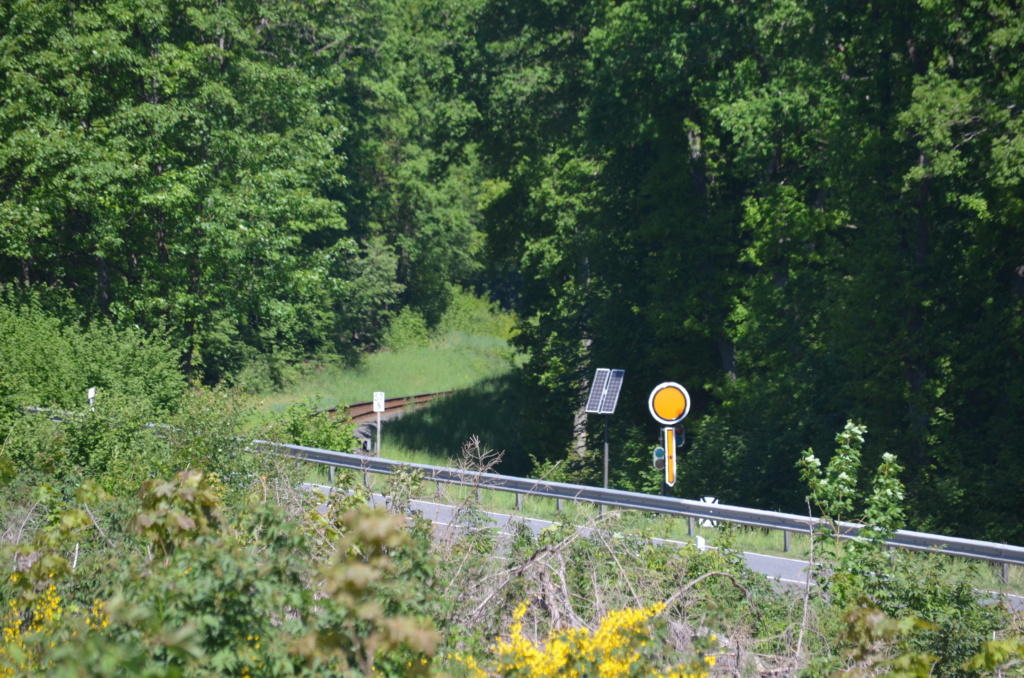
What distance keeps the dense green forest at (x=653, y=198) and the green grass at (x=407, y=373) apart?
726 cm

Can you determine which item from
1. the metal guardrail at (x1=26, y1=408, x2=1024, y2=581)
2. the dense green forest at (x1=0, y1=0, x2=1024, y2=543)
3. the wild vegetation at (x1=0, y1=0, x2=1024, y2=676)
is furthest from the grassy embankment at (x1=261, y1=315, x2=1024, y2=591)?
the dense green forest at (x1=0, y1=0, x2=1024, y2=543)

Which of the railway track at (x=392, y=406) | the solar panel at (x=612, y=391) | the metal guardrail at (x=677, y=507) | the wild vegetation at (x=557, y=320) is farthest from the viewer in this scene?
the railway track at (x=392, y=406)

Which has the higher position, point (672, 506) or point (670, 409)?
point (670, 409)

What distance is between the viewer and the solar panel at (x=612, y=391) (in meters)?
15.9

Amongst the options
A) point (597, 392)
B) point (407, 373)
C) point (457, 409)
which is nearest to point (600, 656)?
point (597, 392)

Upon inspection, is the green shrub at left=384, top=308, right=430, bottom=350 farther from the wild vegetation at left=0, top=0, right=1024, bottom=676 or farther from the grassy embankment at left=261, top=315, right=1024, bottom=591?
the wild vegetation at left=0, top=0, right=1024, bottom=676

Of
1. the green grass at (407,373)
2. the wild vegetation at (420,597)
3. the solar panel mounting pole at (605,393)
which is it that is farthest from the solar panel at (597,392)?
the green grass at (407,373)

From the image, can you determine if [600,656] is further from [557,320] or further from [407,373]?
[407,373]

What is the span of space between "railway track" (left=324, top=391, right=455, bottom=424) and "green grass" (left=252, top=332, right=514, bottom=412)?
806 mm

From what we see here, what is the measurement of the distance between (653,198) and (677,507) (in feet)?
49.4

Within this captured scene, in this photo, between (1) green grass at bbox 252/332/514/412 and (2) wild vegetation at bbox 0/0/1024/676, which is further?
(1) green grass at bbox 252/332/514/412

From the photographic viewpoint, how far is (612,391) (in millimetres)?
16312

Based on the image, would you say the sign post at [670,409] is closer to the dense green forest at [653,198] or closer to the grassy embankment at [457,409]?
the grassy embankment at [457,409]

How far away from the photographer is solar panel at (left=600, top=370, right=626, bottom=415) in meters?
15.9
